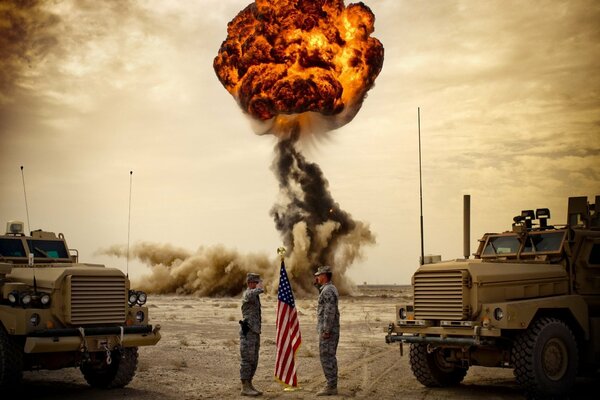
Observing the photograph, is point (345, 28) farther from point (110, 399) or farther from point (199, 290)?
point (110, 399)

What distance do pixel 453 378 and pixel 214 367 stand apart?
20.7ft

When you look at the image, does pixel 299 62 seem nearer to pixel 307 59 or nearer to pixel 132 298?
pixel 307 59

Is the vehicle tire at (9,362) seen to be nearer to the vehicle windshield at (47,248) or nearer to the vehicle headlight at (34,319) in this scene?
the vehicle headlight at (34,319)

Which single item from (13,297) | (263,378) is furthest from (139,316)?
(263,378)

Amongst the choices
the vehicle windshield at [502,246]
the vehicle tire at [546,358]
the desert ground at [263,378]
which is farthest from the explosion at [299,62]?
the vehicle tire at [546,358]

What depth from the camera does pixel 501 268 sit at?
14.4 meters

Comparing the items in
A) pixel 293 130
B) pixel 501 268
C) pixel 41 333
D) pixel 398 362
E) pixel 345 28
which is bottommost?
pixel 398 362

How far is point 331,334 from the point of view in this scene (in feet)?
46.7

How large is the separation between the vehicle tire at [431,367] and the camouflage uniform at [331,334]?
6.71ft

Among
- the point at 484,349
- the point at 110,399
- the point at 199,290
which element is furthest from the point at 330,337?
the point at 199,290

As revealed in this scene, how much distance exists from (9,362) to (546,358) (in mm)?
9431

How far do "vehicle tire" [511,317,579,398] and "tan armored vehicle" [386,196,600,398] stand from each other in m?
0.02

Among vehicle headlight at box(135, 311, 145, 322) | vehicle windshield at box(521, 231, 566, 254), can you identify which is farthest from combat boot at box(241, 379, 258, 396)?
vehicle windshield at box(521, 231, 566, 254)

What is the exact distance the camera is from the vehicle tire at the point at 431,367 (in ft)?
50.8
